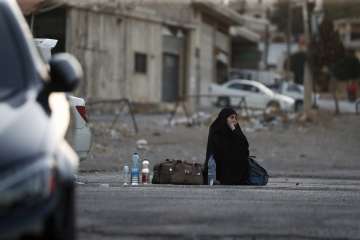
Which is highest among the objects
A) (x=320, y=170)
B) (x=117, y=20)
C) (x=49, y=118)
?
(x=117, y=20)

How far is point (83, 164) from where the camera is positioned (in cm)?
1906

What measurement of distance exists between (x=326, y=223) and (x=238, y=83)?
39.5 m

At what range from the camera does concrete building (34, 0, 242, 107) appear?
3612cm

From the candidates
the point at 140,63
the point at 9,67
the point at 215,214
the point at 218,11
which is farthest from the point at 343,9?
the point at 9,67

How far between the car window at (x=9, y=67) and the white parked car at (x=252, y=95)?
122 feet

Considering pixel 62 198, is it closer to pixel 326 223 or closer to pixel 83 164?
pixel 326 223

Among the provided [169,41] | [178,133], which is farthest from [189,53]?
[178,133]

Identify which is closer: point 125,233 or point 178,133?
point 125,233

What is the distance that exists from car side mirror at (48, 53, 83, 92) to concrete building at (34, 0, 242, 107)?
22.6m

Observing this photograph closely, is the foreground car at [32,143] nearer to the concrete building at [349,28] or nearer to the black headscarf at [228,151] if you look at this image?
the black headscarf at [228,151]

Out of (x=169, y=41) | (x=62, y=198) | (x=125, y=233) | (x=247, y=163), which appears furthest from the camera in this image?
(x=169, y=41)

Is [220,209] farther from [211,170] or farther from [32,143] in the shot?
[211,170]

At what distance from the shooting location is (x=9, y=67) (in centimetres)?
601

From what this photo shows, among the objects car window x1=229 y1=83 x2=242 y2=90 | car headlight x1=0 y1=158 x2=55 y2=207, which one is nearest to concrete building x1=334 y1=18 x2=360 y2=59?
car window x1=229 y1=83 x2=242 y2=90
